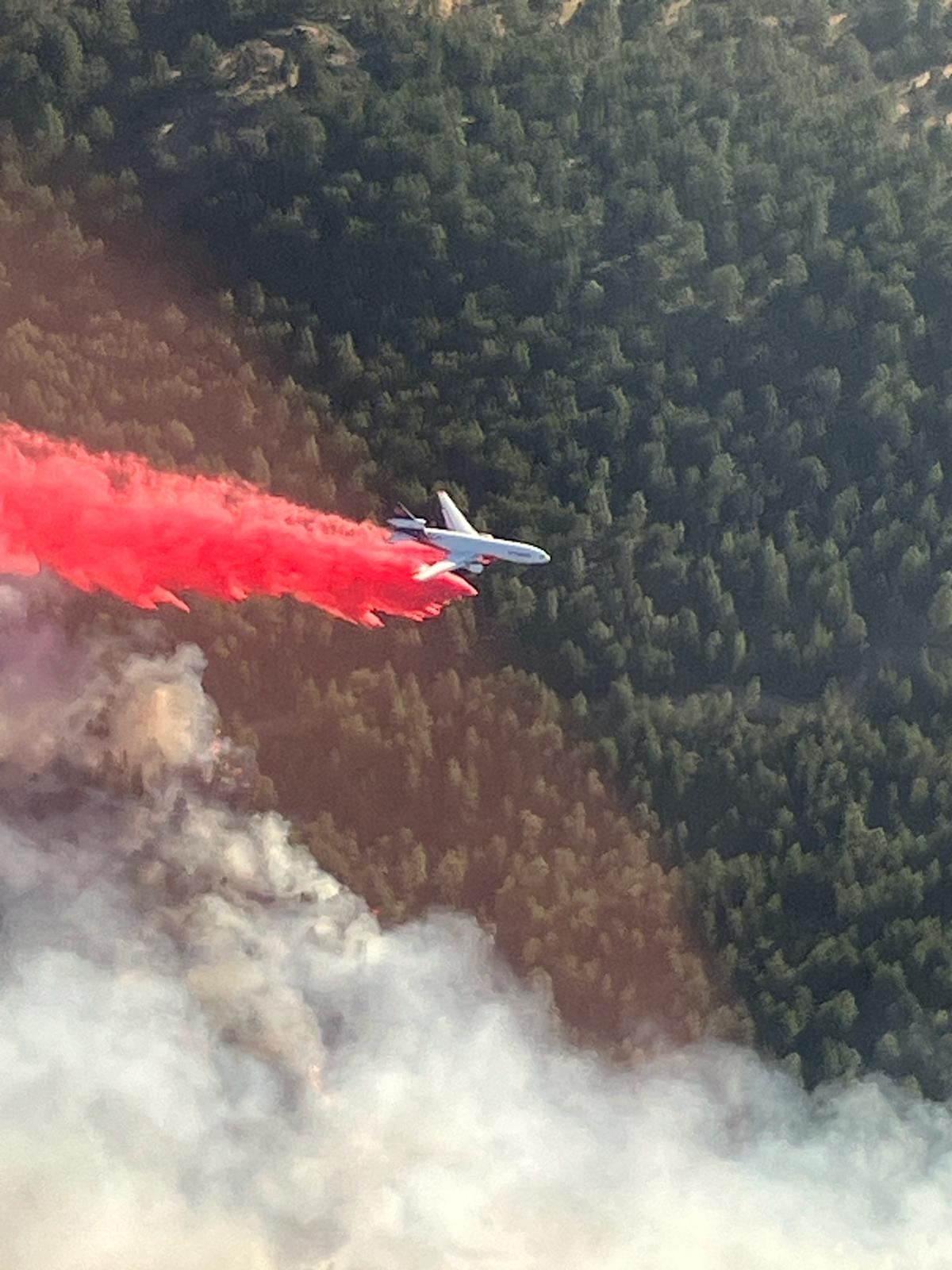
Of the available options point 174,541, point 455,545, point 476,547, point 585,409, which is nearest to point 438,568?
point 455,545

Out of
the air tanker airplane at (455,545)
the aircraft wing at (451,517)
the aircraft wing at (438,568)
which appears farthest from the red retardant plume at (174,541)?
the aircraft wing at (451,517)

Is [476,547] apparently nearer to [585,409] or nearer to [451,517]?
[451,517]

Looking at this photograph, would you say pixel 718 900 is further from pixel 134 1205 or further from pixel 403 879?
pixel 134 1205

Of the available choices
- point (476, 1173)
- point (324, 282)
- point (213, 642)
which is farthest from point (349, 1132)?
point (324, 282)

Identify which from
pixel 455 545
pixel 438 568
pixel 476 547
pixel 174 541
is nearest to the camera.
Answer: pixel 174 541

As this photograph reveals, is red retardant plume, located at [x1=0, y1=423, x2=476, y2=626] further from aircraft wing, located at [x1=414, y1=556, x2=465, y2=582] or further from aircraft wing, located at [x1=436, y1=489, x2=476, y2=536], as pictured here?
aircraft wing, located at [x1=436, y1=489, x2=476, y2=536]
